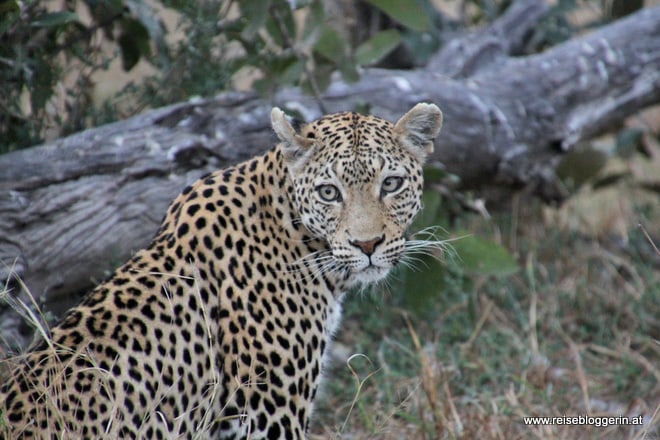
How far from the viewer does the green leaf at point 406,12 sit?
6922 mm

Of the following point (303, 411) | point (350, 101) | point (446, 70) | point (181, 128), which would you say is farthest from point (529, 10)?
point (303, 411)

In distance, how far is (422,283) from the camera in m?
7.39

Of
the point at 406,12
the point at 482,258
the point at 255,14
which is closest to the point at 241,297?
the point at 255,14

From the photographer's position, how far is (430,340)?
774cm

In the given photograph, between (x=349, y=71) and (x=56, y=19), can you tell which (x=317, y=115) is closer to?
(x=349, y=71)

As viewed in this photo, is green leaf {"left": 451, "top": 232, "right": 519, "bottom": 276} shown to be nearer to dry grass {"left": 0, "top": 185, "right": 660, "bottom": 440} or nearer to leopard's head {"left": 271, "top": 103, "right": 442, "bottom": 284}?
dry grass {"left": 0, "top": 185, "right": 660, "bottom": 440}

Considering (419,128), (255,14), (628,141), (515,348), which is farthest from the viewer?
(628,141)

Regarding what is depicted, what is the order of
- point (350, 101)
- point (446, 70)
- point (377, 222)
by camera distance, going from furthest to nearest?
point (446, 70) < point (350, 101) < point (377, 222)

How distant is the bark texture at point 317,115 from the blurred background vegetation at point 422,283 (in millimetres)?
421

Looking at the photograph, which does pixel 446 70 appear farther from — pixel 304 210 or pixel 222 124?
pixel 304 210

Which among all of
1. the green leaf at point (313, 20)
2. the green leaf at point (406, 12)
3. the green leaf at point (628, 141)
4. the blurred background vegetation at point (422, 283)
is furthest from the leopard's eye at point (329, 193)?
the green leaf at point (628, 141)

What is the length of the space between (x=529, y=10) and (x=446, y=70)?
155 centimetres

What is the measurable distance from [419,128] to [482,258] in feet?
7.53

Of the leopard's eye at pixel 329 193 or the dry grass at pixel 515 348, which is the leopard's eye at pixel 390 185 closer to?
the leopard's eye at pixel 329 193
